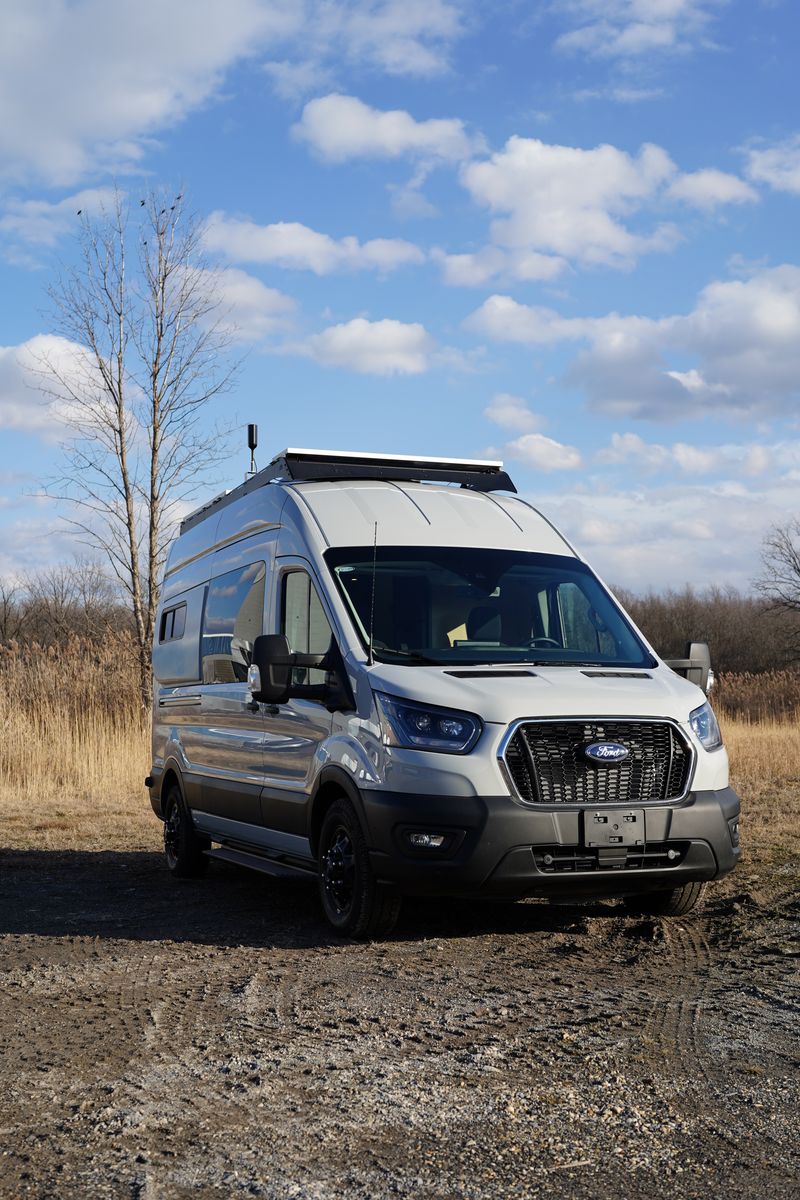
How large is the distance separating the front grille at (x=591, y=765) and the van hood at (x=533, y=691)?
8 centimetres

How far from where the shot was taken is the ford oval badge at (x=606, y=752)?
6.56 metres

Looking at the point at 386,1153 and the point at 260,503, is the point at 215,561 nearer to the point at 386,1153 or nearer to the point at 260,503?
the point at 260,503

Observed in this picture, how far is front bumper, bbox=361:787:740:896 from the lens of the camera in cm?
641

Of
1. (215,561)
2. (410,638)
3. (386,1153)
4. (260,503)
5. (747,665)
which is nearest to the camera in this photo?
(386,1153)

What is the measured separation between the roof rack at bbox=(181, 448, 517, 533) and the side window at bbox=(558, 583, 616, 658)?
1389 mm

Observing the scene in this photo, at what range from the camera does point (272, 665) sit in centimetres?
727

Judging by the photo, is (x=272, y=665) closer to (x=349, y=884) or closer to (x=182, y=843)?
(x=349, y=884)

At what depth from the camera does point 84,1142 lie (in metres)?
3.76

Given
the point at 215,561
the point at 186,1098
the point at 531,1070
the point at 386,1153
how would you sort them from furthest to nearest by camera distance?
1. the point at 215,561
2. the point at 531,1070
3. the point at 186,1098
4. the point at 386,1153

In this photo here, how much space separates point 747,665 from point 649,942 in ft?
217

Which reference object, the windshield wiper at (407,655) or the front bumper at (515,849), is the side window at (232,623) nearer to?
the windshield wiper at (407,655)

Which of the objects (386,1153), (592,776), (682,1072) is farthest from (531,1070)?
(592,776)

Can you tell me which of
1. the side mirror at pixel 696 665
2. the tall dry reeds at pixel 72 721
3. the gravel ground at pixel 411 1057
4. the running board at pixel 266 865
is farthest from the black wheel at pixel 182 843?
the tall dry reeds at pixel 72 721

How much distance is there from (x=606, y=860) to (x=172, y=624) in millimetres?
6043
